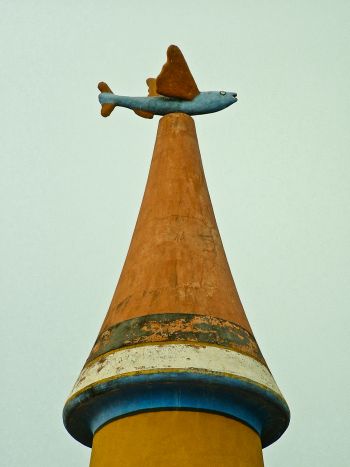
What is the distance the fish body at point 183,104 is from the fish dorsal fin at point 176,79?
8cm

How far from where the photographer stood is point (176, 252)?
7574 mm

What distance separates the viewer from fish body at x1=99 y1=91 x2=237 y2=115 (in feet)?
29.8

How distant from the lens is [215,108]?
30.4ft

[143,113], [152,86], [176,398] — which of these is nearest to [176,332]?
[176,398]

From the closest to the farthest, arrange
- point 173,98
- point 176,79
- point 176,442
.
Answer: point 176,442
point 176,79
point 173,98

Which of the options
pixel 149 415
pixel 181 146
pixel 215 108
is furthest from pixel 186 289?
pixel 215 108

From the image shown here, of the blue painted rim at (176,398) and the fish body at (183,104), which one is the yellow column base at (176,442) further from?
the fish body at (183,104)

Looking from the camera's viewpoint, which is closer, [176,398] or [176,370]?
[176,370]

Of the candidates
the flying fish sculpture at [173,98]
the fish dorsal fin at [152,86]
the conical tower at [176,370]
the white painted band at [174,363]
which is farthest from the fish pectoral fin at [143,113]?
the white painted band at [174,363]

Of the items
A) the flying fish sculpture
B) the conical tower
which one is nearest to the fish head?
the flying fish sculpture

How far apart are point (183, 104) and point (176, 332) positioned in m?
3.27

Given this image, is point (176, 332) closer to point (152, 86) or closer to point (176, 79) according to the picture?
point (176, 79)

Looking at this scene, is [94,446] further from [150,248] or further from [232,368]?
[150,248]

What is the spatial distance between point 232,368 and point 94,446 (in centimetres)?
143
